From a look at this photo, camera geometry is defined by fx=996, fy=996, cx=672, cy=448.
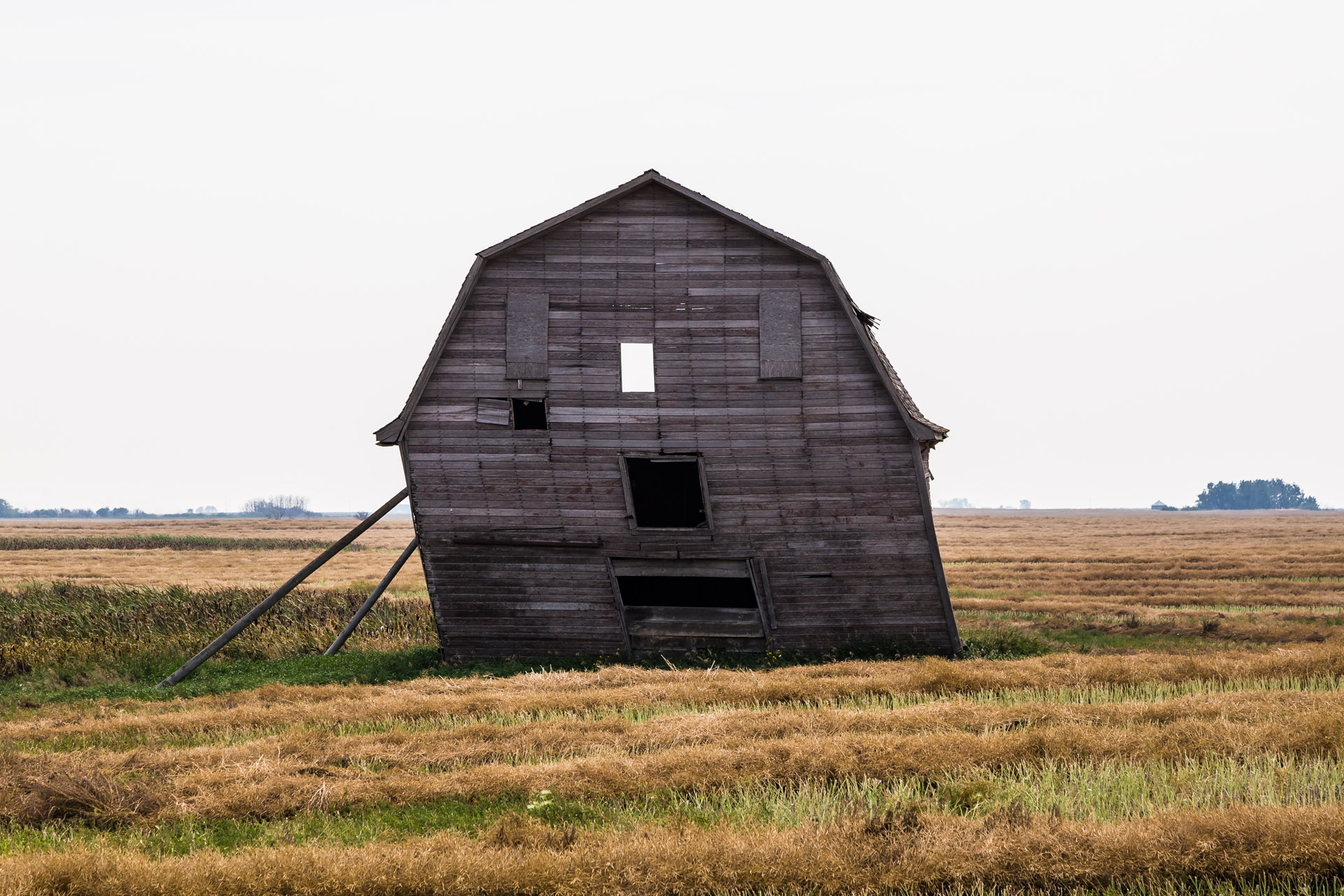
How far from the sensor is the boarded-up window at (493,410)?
19.8 metres

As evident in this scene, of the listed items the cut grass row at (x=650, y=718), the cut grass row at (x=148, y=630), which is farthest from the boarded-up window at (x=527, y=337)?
the cut grass row at (x=148, y=630)

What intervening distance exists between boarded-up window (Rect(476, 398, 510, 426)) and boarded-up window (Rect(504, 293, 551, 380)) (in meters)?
0.54

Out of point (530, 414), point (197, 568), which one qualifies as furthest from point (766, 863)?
point (197, 568)

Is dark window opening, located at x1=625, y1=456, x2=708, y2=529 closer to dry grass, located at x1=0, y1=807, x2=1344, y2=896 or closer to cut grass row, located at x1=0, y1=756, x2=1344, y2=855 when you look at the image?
cut grass row, located at x1=0, y1=756, x2=1344, y2=855

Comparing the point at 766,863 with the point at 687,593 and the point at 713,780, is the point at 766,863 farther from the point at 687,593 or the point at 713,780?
the point at 687,593

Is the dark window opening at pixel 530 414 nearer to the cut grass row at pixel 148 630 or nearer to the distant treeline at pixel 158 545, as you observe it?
the cut grass row at pixel 148 630

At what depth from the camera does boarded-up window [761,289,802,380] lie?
63.8 ft

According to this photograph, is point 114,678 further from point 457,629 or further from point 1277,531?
point 1277,531

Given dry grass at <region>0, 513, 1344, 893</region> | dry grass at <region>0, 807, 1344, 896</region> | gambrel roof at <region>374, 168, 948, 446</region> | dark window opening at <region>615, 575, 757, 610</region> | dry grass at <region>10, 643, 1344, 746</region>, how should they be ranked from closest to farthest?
1. dry grass at <region>0, 807, 1344, 896</region>
2. dry grass at <region>0, 513, 1344, 893</region>
3. dry grass at <region>10, 643, 1344, 746</region>
4. gambrel roof at <region>374, 168, 948, 446</region>
5. dark window opening at <region>615, 575, 757, 610</region>

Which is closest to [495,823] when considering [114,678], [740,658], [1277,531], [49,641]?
[740,658]

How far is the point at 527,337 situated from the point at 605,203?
10.1 feet

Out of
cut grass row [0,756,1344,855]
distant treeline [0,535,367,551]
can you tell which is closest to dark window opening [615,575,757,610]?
cut grass row [0,756,1344,855]

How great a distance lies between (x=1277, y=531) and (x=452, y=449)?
339ft

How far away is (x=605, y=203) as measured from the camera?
19.8 metres
